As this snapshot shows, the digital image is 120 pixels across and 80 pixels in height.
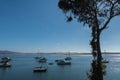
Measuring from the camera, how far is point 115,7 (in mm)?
14320

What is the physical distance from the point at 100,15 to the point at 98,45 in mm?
2241

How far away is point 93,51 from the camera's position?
14250 millimetres

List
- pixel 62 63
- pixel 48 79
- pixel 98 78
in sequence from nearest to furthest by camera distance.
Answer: pixel 98 78 < pixel 48 79 < pixel 62 63

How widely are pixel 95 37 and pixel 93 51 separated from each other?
1.01 meters

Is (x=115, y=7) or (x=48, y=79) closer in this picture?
(x=115, y=7)

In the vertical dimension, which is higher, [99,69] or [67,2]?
[67,2]

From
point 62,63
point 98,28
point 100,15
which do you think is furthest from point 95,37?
point 62,63

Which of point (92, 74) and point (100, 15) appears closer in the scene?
point (92, 74)

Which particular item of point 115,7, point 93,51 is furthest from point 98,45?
point 115,7

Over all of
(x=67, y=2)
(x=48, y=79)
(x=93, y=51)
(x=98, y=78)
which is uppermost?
(x=67, y=2)

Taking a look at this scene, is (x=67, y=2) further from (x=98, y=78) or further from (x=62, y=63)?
(x=62, y=63)

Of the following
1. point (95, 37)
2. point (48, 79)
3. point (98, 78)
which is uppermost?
point (95, 37)

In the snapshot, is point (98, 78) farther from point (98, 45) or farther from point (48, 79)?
point (48, 79)

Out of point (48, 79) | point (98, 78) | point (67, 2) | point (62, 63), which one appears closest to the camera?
point (98, 78)
